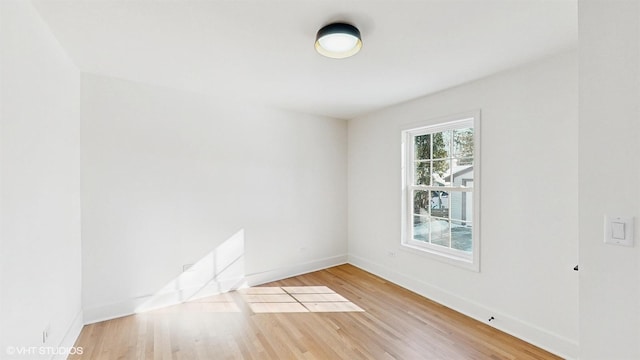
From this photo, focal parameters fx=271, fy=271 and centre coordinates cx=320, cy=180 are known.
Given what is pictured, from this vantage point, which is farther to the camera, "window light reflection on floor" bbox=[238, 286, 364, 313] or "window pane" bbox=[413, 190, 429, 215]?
"window pane" bbox=[413, 190, 429, 215]

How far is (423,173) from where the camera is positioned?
3.57 metres

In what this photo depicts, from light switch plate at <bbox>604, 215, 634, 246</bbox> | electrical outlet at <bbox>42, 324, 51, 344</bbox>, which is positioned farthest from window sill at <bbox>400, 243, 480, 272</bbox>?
electrical outlet at <bbox>42, 324, 51, 344</bbox>

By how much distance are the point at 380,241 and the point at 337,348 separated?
1.93 meters

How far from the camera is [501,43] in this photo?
6.77ft

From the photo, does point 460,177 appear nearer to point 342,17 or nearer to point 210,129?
point 342,17

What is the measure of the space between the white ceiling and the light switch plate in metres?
1.31

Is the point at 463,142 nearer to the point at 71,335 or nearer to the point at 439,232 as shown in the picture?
the point at 439,232

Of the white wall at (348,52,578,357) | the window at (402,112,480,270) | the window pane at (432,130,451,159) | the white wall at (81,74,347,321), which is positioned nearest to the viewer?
the white wall at (348,52,578,357)

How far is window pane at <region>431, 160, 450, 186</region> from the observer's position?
3283 millimetres

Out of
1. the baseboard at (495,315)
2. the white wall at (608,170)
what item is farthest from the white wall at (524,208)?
the white wall at (608,170)

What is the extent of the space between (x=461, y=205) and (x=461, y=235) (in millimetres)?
344

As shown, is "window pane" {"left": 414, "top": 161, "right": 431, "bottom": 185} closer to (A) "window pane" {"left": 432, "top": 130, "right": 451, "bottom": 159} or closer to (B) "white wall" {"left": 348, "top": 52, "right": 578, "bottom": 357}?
(A) "window pane" {"left": 432, "top": 130, "right": 451, "bottom": 159}

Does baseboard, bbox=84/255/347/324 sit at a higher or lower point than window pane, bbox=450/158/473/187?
lower

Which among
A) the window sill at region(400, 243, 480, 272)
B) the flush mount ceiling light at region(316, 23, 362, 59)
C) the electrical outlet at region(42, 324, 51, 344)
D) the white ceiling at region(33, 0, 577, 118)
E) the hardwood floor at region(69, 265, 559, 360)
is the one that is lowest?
the hardwood floor at region(69, 265, 559, 360)
